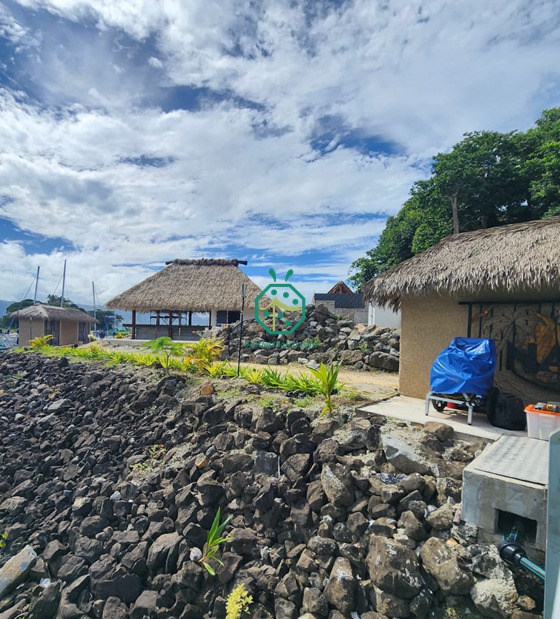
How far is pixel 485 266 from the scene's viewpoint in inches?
200

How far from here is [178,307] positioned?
53.8 ft

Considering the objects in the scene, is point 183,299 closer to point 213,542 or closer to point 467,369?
point 213,542

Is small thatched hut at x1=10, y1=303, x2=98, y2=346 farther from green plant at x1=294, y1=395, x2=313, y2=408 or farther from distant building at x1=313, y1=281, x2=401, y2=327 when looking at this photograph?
green plant at x1=294, y1=395, x2=313, y2=408

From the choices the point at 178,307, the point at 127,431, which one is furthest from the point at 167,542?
the point at 178,307

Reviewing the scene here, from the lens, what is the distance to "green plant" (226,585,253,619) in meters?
3.38

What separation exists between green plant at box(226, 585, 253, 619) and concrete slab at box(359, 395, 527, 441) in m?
2.43

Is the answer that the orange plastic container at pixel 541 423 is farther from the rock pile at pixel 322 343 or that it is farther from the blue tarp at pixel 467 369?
the rock pile at pixel 322 343

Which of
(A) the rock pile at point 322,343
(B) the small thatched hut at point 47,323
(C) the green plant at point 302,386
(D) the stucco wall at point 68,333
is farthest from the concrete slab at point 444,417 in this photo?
(D) the stucco wall at point 68,333

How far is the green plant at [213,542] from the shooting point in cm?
384

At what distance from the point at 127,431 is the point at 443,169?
20504 millimetres

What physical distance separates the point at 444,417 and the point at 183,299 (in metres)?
13.8

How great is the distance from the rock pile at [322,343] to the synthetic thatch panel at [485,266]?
322cm

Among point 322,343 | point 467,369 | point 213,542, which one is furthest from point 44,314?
point 467,369

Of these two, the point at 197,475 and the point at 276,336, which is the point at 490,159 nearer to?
the point at 276,336
